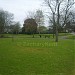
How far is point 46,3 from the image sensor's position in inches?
1731

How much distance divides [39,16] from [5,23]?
1347 centimetres

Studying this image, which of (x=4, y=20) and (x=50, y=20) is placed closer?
(x=50, y=20)

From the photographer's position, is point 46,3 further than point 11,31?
No

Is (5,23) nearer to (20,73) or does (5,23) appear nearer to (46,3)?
(46,3)

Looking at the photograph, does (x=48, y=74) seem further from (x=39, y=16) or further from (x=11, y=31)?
(x=11, y=31)

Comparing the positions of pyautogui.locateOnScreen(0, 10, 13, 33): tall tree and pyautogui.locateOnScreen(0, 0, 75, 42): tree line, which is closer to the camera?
pyautogui.locateOnScreen(0, 0, 75, 42): tree line

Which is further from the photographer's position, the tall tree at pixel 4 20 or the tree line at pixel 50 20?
the tall tree at pixel 4 20

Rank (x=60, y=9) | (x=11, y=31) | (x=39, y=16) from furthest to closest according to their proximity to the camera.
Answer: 1. (x=11, y=31)
2. (x=39, y=16)
3. (x=60, y=9)

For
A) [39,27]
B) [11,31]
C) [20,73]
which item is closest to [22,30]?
[11,31]

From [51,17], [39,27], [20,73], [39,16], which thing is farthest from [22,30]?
[20,73]

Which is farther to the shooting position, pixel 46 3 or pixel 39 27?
pixel 39 27

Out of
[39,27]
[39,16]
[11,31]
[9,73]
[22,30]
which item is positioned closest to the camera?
[9,73]

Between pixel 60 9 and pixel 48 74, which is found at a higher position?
pixel 60 9

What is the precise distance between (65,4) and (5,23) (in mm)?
34809
